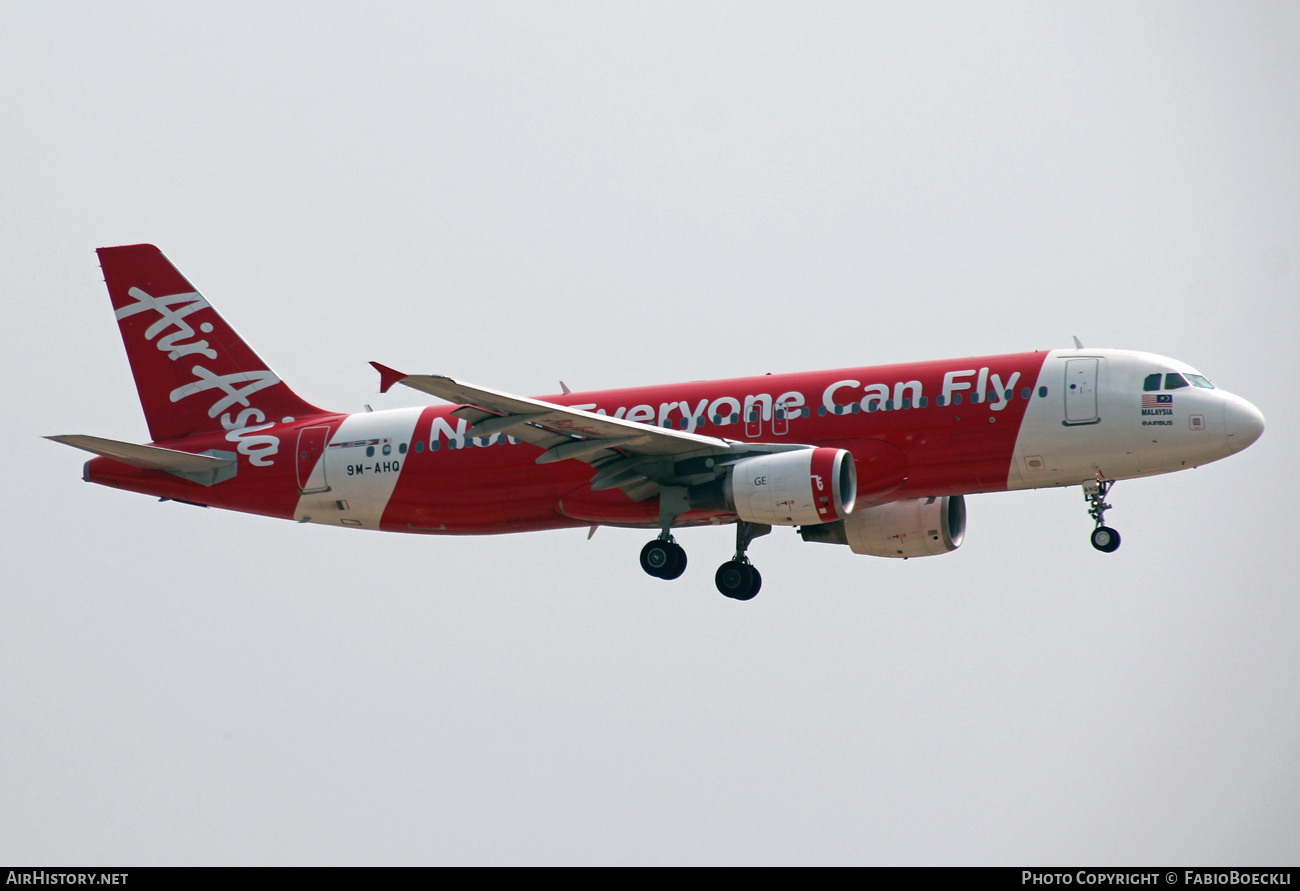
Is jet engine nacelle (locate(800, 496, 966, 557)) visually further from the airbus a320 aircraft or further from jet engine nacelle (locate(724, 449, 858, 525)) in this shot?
jet engine nacelle (locate(724, 449, 858, 525))

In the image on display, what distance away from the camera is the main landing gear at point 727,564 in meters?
39.2

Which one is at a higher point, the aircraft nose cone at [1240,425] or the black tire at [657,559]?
the aircraft nose cone at [1240,425]

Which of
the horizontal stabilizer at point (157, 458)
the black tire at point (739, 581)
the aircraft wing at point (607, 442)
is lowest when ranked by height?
the black tire at point (739, 581)

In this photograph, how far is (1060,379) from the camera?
1468 inches

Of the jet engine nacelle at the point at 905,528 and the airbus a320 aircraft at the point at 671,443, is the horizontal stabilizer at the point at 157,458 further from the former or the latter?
the jet engine nacelle at the point at 905,528

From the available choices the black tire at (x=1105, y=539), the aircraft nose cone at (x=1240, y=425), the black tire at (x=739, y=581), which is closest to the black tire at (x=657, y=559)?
→ the black tire at (x=739, y=581)

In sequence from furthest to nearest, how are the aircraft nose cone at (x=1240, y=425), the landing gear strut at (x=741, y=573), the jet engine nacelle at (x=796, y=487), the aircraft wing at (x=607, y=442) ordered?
the landing gear strut at (x=741, y=573) → the aircraft nose cone at (x=1240, y=425) → the jet engine nacelle at (x=796, y=487) → the aircraft wing at (x=607, y=442)

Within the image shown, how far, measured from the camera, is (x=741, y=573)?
4003 centimetres

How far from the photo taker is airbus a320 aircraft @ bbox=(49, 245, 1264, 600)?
121 feet

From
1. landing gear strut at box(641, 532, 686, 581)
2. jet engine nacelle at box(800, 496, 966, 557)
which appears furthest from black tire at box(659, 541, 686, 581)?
jet engine nacelle at box(800, 496, 966, 557)

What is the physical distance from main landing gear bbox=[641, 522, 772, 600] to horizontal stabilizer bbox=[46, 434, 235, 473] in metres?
12.0

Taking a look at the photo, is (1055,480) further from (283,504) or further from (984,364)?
(283,504)

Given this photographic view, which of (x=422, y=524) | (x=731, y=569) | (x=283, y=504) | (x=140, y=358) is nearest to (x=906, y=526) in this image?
(x=731, y=569)

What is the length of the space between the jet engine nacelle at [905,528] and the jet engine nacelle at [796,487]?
570 centimetres
